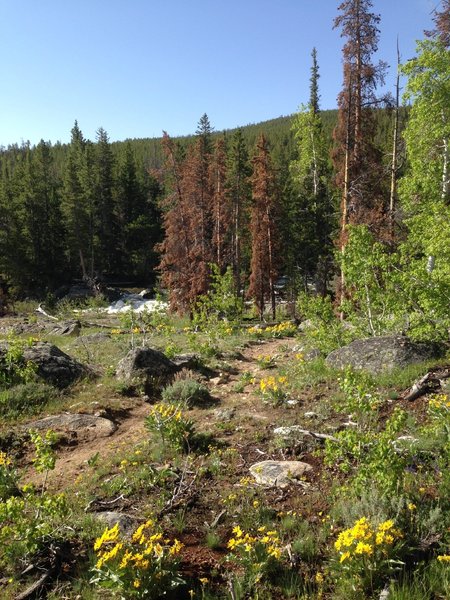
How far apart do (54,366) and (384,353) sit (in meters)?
7.07

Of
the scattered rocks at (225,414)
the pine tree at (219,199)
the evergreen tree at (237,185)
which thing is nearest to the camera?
the scattered rocks at (225,414)

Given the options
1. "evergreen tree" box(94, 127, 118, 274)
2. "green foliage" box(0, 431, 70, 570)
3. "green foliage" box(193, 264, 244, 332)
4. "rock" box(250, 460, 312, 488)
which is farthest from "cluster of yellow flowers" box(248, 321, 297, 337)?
"evergreen tree" box(94, 127, 118, 274)

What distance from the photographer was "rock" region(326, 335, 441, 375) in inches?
336

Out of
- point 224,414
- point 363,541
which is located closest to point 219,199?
point 224,414

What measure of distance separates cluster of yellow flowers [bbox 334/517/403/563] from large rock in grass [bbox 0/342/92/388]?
7.47 meters

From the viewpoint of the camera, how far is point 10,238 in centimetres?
4403

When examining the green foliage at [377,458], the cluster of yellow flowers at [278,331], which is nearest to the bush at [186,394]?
the green foliage at [377,458]

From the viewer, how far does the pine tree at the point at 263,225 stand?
87.9 feet

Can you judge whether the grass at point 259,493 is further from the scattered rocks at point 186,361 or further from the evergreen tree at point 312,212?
the evergreen tree at point 312,212

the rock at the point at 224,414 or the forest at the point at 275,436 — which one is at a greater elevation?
the forest at the point at 275,436

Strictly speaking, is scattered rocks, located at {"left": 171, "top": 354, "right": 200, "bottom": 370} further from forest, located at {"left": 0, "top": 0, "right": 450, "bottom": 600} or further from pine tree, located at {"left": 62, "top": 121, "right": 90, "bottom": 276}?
pine tree, located at {"left": 62, "top": 121, "right": 90, "bottom": 276}

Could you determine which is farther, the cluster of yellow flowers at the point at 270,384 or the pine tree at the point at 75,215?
the pine tree at the point at 75,215

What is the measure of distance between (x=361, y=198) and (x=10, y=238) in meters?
38.5

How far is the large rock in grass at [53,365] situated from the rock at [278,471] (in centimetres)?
556
